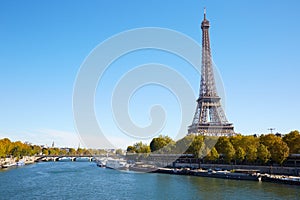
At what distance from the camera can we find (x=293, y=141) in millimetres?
31297

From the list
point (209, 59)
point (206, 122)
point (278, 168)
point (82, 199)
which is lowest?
point (82, 199)

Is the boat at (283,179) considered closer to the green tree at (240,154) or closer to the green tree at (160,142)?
the green tree at (240,154)

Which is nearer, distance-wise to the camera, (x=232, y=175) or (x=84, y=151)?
(x=232, y=175)

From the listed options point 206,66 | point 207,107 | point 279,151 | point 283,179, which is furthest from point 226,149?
point 206,66

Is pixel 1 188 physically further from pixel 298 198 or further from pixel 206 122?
pixel 206 122

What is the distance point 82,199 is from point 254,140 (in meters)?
21.5

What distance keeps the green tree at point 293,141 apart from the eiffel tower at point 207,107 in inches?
556

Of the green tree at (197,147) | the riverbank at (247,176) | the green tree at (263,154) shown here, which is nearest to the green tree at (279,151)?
the green tree at (263,154)

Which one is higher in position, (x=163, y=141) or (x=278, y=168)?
(x=163, y=141)

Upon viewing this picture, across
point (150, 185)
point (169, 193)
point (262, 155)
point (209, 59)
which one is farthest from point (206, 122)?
point (169, 193)

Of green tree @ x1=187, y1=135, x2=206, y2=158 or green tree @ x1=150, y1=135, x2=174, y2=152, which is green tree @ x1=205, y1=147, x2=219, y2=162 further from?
green tree @ x1=150, y1=135, x2=174, y2=152

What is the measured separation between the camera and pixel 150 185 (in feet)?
86.8

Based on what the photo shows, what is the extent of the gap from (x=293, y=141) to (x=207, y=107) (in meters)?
19.3

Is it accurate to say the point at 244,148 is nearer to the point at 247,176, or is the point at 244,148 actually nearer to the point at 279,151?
the point at 279,151
